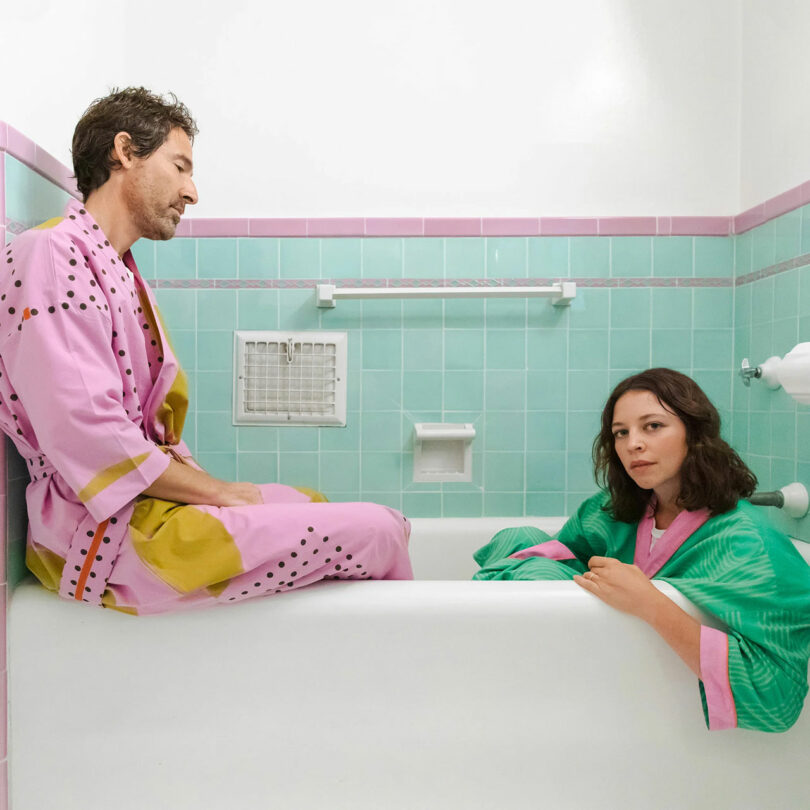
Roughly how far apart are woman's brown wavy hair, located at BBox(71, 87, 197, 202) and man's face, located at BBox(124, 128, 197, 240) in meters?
0.02

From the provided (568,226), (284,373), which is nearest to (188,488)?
(284,373)

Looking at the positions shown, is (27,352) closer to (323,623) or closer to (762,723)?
(323,623)

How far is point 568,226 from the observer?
7.53ft

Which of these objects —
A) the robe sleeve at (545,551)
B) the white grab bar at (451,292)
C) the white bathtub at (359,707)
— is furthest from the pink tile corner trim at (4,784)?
the white grab bar at (451,292)

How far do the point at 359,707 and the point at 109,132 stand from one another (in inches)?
47.0

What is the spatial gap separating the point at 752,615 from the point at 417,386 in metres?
1.30

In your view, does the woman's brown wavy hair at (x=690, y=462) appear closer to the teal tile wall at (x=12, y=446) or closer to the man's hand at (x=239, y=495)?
the man's hand at (x=239, y=495)

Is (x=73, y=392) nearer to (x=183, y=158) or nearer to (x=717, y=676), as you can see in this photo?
(x=183, y=158)

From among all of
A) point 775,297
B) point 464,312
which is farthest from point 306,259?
point 775,297

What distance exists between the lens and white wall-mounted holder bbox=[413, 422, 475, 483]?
230cm

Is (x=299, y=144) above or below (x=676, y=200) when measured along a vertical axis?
above

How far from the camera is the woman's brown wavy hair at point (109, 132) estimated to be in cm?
140

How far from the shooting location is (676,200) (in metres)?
2.32

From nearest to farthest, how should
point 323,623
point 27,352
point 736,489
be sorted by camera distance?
point 27,352
point 323,623
point 736,489
